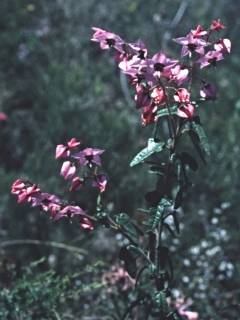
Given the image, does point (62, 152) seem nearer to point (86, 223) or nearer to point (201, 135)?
point (86, 223)

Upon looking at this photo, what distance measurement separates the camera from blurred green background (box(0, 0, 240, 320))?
3.12 meters

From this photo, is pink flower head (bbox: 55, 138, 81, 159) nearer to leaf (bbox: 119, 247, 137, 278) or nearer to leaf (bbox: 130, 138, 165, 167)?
leaf (bbox: 130, 138, 165, 167)

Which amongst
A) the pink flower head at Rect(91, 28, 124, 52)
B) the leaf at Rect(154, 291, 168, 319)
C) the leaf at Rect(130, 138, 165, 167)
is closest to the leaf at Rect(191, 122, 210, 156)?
the leaf at Rect(130, 138, 165, 167)

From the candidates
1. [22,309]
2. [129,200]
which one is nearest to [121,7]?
[129,200]

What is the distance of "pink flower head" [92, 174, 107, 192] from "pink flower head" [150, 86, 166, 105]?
273 millimetres

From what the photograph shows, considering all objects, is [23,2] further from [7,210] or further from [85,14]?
[7,210]

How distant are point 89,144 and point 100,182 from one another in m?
2.42

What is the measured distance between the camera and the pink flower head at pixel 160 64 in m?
1.66

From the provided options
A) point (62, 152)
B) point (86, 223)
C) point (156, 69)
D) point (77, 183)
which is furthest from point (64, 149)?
point (156, 69)

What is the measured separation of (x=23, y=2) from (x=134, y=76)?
466 cm

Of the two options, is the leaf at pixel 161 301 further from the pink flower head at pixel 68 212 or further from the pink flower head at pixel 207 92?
the pink flower head at pixel 207 92

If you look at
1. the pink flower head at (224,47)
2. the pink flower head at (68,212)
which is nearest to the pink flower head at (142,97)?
the pink flower head at (224,47)

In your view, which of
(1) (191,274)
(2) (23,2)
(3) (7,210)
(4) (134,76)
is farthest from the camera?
(2) (23,2)

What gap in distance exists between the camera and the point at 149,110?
1746 mm
